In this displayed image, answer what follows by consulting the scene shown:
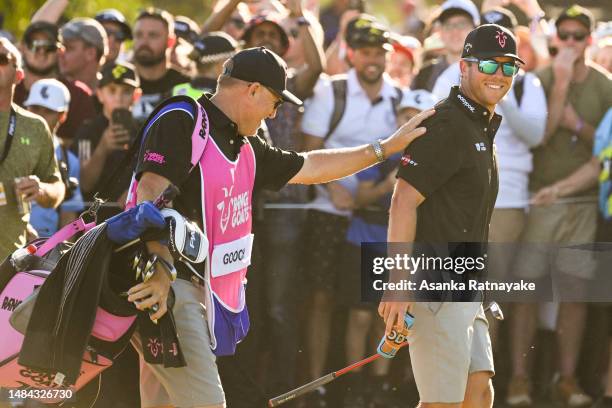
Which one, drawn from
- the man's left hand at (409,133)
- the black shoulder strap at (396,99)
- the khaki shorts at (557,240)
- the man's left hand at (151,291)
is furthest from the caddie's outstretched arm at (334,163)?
the khaki shorts at (557,240)

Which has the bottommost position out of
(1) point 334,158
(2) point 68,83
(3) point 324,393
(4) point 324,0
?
(3) point 324,393

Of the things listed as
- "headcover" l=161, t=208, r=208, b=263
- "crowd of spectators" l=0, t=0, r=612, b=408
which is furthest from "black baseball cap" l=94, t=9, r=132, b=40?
"headcover" l=161, t=208, r=208, b=263

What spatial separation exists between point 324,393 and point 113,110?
2.45 m

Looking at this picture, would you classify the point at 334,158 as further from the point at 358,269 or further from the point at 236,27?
the point at 236,27

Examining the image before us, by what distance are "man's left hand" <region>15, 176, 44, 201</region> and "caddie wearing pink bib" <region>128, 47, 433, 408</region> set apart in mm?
1914

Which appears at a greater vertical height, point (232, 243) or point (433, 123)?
point (433, 123)

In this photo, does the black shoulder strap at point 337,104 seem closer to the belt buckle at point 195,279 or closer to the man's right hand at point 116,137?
the man's right hand at point 116,137

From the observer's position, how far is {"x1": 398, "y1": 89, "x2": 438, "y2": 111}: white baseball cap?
932 cm

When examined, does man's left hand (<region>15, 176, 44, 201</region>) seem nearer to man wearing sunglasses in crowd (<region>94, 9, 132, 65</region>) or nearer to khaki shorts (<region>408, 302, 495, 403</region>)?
khaki shorts (<region>408, 302, 495, 403</region>)

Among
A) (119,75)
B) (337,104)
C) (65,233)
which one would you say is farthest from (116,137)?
(65,233)

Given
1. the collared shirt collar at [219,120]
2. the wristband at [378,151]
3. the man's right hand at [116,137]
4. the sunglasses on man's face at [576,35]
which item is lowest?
the wristband at [378,151]

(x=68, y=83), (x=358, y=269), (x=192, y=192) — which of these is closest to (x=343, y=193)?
(x=358, y=269)

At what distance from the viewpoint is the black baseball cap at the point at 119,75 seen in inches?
371

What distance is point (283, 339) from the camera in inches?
Result: 366
